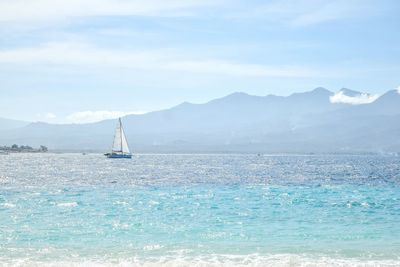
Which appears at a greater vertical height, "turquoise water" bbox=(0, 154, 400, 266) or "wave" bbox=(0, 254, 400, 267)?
"turquoise water" bbox=(0, 154, 400, 266)

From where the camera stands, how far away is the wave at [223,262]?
28.9 metres

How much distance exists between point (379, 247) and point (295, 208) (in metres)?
16.8

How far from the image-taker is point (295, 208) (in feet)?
164

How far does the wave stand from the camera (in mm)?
28938

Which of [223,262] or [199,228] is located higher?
[199,228]

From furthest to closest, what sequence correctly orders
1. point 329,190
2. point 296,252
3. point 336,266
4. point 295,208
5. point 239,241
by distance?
point 329,190 → point 295,208 → point 239,241 → point 296,252 → point 336,266

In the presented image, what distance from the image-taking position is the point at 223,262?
29562mm

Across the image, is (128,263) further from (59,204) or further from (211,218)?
(59,204)

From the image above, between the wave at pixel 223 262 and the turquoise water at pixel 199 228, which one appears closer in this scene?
the wave at pixel 223 262

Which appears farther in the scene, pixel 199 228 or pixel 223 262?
pixel 199 228

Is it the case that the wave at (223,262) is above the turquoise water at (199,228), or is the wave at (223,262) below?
below

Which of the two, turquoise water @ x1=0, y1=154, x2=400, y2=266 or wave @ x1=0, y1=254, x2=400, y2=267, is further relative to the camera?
turquoise water @ x1=0, y1=154, x2=400, y2=266

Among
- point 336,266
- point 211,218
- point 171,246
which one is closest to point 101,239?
point 171,246

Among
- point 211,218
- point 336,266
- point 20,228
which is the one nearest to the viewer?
point 336,266
